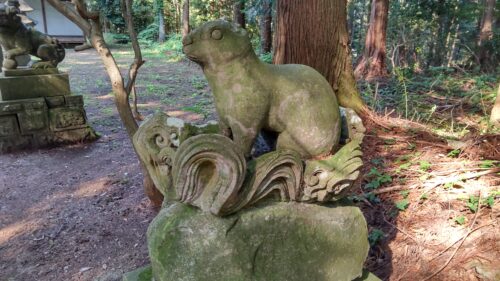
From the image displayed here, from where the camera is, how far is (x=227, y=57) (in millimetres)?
1412

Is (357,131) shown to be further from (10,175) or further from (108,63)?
(10,175)

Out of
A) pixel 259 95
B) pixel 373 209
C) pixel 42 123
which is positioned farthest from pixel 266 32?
pixel 259 95

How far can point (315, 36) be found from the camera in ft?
11.2

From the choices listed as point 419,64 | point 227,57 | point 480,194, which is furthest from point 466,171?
point 419,64

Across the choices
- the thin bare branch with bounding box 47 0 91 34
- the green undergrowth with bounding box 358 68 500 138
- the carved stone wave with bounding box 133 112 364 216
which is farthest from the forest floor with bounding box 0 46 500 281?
the thin bare branch with bounding box 47 0 91 34

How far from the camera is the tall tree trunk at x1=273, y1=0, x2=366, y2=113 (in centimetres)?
331

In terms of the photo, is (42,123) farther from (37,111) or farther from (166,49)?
(166,49)

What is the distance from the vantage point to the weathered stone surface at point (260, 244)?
4.50ft

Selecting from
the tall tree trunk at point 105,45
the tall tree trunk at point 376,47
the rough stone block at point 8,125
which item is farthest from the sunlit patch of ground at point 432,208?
the rough stone block at point 8,125

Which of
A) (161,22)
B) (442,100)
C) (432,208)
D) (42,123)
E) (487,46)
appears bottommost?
(42,123)

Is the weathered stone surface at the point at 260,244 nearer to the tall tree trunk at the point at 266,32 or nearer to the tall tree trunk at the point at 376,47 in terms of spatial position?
the tall tree trunk at the point at 376,47

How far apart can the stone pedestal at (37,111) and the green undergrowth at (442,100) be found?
14.1ft

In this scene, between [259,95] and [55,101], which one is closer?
[259,95]

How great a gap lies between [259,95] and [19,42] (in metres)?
5.21
